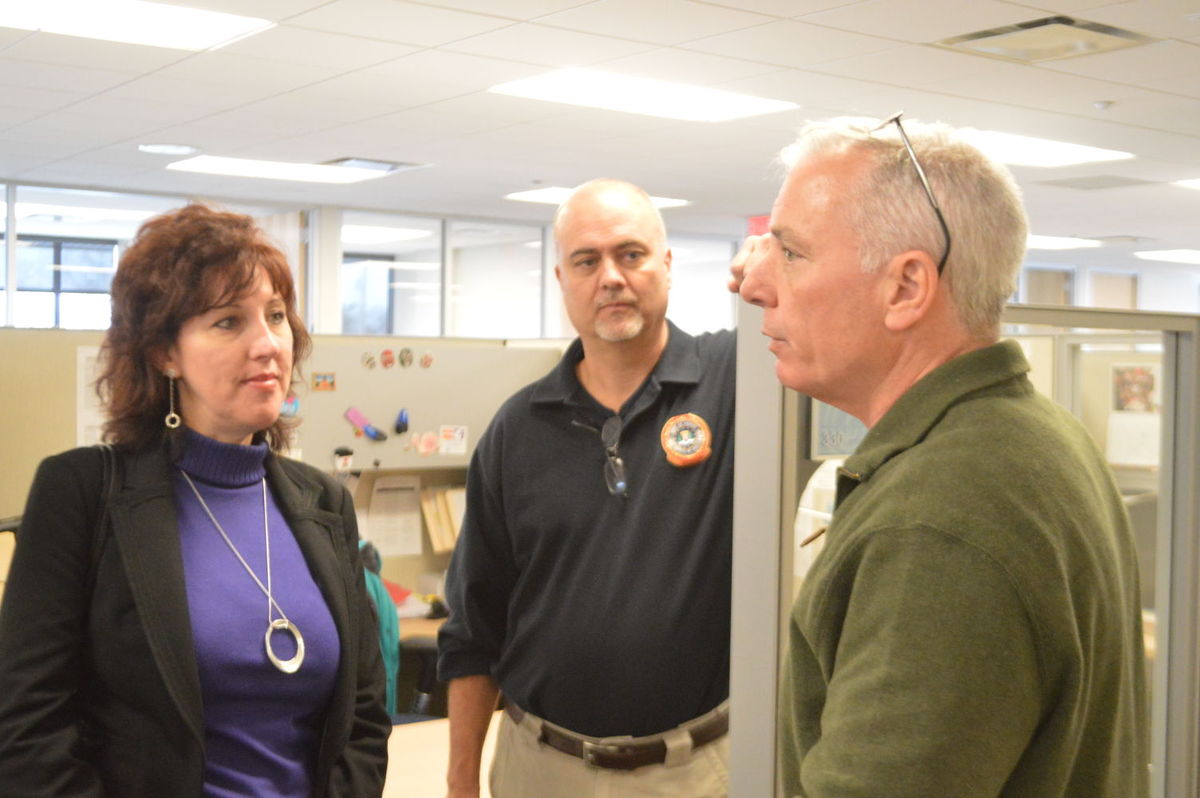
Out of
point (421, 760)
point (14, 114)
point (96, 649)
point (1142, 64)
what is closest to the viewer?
point (96, 649)

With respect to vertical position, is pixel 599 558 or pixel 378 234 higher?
pixel 378 234

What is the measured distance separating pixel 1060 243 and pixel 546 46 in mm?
8841

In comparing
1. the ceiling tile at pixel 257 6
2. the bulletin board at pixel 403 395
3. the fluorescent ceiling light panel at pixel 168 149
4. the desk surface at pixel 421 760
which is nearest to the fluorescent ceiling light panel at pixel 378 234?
the fluorescent ceiling light panel at pixel 168 149

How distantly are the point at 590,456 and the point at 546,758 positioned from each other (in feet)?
1.41

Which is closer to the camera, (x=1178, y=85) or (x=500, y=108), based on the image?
(x=1178, y=85)

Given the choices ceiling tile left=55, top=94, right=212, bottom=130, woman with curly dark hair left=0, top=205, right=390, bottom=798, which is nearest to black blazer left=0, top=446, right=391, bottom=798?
woman with curly dark hair left=0, top=205, right=390, bottom=798

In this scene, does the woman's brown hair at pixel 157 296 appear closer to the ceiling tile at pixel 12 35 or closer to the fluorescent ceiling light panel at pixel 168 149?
the ceiling tile at pixel 12 35

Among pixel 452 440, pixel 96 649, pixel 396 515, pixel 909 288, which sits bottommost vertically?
pixel 396 515

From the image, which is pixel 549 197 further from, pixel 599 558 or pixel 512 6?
pixel 599 558

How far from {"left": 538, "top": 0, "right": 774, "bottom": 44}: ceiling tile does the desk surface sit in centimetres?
288

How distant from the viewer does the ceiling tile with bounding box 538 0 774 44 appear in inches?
178

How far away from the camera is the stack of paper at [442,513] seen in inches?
142

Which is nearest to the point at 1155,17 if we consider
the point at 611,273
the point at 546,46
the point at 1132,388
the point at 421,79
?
the point at 1132,388

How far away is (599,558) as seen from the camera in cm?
170
